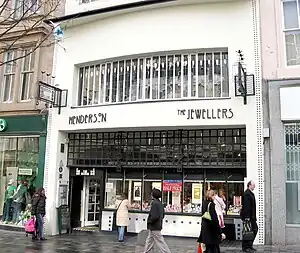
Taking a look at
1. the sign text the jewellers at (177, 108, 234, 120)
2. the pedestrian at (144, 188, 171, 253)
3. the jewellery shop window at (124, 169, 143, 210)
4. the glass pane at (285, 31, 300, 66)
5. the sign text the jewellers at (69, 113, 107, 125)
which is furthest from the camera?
the jewellery shop window at (124, 169, 143, 210)

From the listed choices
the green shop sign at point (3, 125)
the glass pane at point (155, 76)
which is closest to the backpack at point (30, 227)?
the green shop sign at point (3, 125)

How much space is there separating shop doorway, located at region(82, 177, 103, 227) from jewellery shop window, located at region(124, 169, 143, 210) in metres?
1.56

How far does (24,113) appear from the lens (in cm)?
1541

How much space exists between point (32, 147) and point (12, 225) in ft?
10.1

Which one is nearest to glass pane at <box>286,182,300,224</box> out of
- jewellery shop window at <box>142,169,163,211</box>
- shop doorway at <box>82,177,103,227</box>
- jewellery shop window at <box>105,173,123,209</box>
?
jewellery shop window at <box>142,169,163,211</box>

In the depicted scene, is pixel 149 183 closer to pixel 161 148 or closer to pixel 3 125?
pixel 161 148

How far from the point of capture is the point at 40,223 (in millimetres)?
13109

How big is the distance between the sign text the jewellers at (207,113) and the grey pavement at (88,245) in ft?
13.0

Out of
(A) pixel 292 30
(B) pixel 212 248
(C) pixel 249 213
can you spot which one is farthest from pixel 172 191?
(A) pixel 292 30

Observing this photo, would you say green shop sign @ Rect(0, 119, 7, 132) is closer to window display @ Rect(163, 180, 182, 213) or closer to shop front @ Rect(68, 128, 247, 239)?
shop front @ Rect(68, 128, 247, 239)

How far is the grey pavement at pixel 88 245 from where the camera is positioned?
11039 mm

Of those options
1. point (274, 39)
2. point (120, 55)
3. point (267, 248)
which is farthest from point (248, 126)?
point (120, 55)

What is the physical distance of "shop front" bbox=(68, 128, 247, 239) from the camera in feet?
42.3

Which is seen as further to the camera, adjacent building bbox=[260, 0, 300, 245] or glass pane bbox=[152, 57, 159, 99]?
glass pane bbox=[152, 57, 159, 99]
